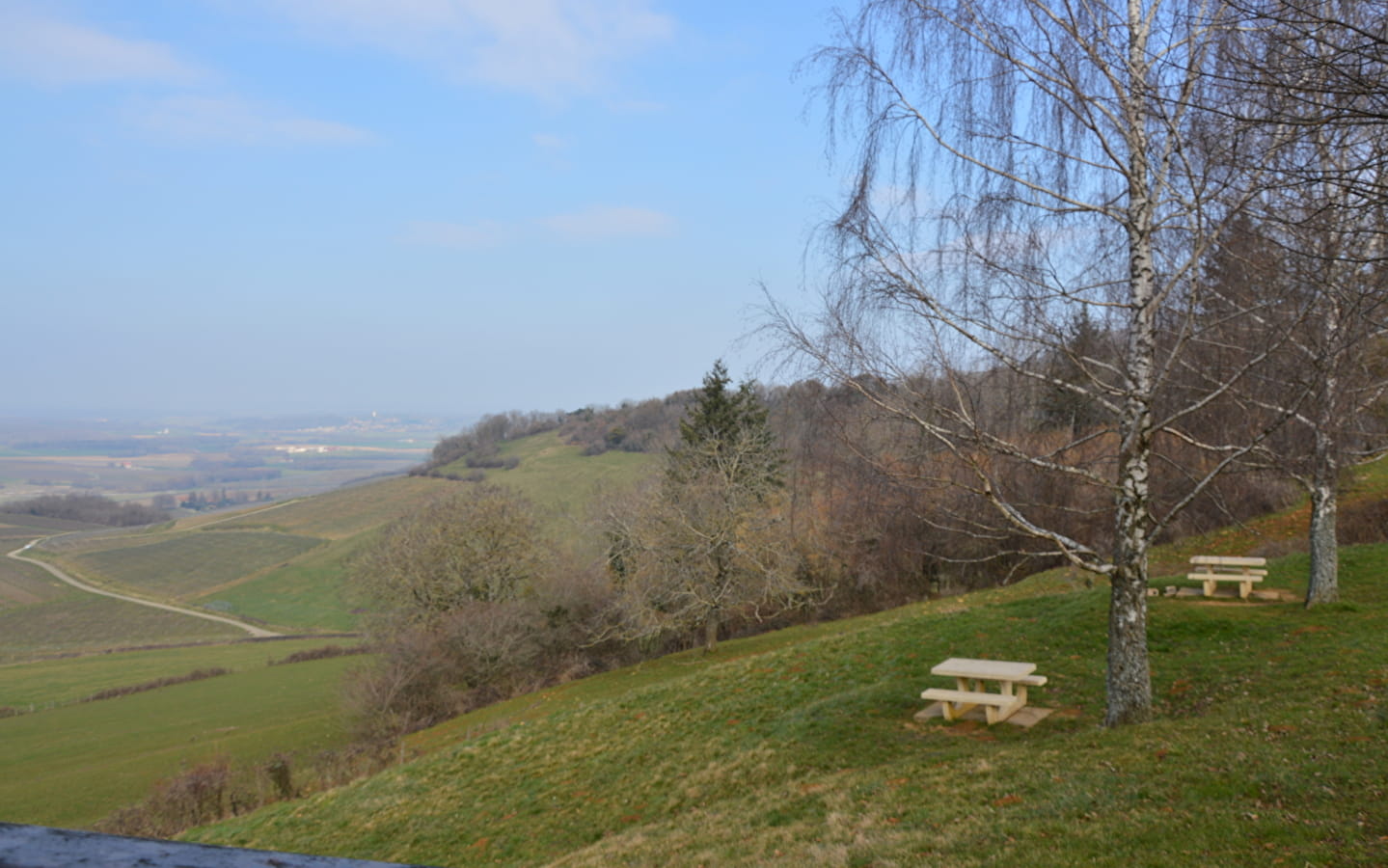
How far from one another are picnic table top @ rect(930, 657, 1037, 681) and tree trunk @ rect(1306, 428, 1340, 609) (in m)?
5.92

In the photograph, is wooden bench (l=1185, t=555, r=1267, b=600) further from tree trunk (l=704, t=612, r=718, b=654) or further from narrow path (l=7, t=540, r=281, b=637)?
narrow path (l=7, t=540, r=281, b=637)

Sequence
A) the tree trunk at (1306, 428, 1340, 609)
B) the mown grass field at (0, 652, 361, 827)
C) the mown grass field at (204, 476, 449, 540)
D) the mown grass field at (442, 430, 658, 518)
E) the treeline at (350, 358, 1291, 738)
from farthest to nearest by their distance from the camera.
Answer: the mown grass field at (204, 476, 449, 540) < the mown grass field at (442, 430, 658, 518) < the treeline at (350, 358, 1291, 738) < the mown grass field at (0, 652, 361, 827) < the tree trunk at (1306, 428, 1340, 609)

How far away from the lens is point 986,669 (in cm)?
1091

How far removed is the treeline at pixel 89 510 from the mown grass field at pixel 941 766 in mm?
103578

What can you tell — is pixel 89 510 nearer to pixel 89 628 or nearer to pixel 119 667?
pixel 89 628

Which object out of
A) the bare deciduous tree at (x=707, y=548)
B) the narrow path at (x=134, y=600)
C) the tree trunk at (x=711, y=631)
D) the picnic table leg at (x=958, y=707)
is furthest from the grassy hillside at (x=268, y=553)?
the picnic table leg at (x=958, y=707)

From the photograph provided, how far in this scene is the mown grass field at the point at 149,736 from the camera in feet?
80.9

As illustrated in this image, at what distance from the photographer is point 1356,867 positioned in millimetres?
4816

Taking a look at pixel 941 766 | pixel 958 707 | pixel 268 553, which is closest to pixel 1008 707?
pixel 958 707

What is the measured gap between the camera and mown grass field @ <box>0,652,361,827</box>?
2467 cm

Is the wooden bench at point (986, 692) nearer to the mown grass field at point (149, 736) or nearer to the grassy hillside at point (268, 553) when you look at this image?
the mown grass field at point (149, 736)

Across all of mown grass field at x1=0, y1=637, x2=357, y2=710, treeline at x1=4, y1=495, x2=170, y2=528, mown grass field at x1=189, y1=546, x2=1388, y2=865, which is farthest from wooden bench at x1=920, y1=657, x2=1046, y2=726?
treeline at x1=4, y1=495, x2=170, y2=528

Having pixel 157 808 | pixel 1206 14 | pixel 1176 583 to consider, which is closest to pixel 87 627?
pixel 157 808

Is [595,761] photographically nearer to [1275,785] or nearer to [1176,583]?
[1275,785]
